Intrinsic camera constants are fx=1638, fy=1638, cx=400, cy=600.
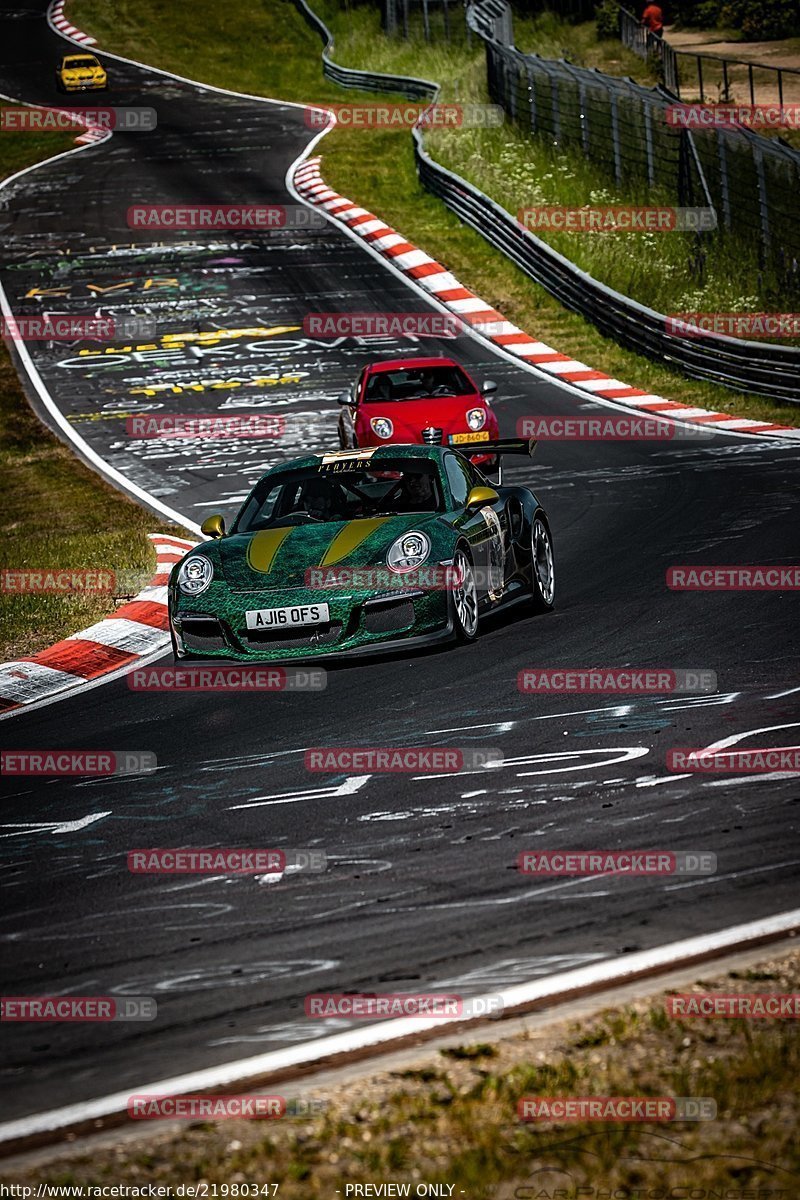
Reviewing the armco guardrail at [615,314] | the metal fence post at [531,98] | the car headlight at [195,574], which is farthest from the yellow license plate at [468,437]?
the metal fence post at [531,98]

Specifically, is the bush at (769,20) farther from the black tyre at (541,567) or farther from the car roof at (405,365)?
the black tyre at (541,567)

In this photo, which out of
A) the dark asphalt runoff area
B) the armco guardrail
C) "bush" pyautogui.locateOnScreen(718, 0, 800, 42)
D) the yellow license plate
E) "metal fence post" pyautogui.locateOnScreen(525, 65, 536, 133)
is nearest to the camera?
the dark asphalt runoff area

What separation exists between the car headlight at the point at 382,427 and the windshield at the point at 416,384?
49 cm

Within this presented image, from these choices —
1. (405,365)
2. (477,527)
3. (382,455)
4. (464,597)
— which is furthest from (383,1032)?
(405,365)

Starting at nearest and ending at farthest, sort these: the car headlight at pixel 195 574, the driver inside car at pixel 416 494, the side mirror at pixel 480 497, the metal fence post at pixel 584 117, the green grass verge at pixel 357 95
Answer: the car headlight at pixel 195 574
the side mirror at pixel 480 497
the driver inside car at pixel 416 494
the green grass verge at pixel 357 95
the metal fence post at pixel 584 117

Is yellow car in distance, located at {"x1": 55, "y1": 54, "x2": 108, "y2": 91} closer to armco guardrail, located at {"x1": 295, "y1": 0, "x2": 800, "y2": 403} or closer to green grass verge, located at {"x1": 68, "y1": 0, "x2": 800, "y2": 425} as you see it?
green grass verge, located at {"x1": 68, "y1": 0, "x2": 800, "y2": 425}

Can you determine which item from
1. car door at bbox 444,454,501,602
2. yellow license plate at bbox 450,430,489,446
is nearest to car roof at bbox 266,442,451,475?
car door at bbox 444,454,501,602

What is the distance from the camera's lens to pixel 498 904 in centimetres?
575

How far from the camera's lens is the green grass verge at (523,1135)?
3.92m

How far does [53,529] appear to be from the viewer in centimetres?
1684

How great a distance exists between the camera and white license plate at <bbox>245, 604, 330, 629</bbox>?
380 inches

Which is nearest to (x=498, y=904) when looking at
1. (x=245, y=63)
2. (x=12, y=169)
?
(x=12, y=169)

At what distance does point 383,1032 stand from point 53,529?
41.8ft

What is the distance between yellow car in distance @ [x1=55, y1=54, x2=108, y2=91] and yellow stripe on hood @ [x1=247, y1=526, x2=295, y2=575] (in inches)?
1648
